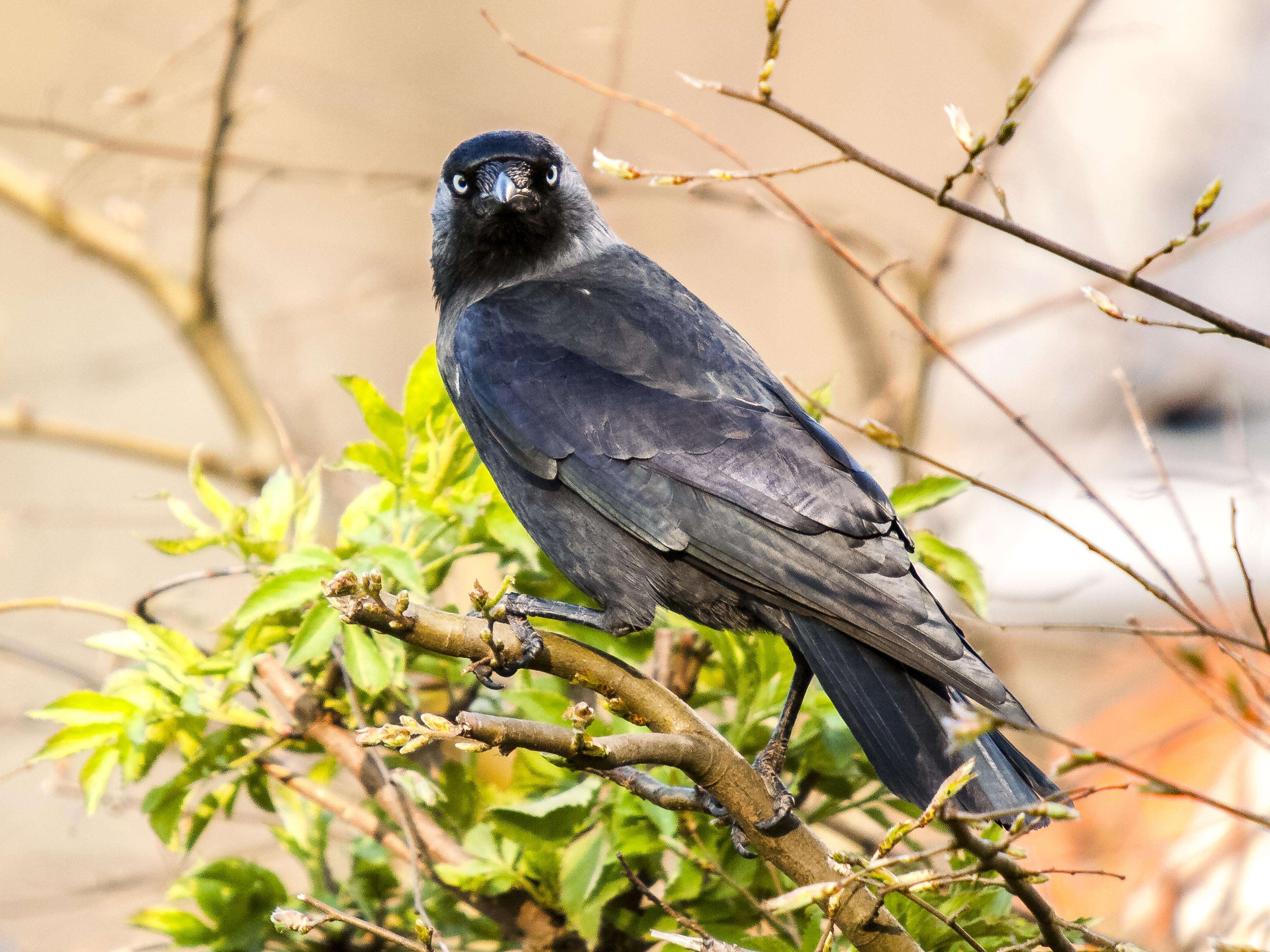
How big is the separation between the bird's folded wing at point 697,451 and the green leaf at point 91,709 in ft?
2.45

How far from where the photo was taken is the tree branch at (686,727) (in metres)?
1.28

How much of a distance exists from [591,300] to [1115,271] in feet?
3.20

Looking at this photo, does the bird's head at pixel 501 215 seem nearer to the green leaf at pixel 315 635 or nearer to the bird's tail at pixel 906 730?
the green leaf at pixel 315 635

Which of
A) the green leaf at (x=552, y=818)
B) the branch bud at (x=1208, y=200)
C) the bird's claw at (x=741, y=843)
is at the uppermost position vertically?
the branch bud at (x=1208, y=200)

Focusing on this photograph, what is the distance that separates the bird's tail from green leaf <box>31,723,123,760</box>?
3.62ft

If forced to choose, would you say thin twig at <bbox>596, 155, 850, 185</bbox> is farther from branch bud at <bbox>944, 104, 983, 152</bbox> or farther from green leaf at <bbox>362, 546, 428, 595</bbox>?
green leaf at <bbox>362, 546, 428, 595</bbox>

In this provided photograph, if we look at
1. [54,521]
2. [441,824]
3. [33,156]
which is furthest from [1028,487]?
[33,156]

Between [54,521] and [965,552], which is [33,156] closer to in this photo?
[54,521]

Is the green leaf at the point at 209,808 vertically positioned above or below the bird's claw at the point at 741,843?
above

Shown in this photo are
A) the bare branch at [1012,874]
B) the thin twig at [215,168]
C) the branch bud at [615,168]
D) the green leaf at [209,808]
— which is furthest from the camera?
the thin twig at [215,168]

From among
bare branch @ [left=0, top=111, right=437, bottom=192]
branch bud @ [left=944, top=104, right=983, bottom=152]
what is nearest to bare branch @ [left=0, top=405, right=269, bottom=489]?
bare branch @ [left=0, top=111, right=437, bottom=192]

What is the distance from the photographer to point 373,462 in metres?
1.90

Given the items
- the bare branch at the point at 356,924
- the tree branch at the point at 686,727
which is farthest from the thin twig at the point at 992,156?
the bare branch at the point at 356,924

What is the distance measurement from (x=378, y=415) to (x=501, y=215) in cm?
51
